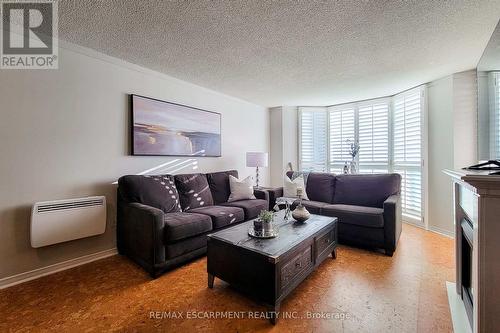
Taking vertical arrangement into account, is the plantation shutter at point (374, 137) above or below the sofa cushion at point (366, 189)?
above

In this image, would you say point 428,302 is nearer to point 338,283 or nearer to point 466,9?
point 338,283

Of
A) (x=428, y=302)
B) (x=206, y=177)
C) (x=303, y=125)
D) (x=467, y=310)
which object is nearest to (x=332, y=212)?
(x=428, y=302)

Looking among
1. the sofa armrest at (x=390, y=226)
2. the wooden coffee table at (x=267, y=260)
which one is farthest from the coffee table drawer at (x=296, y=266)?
the sofa armrest at (x=390, y=226)

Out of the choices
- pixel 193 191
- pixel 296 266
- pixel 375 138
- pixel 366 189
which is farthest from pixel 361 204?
pixel 193 191

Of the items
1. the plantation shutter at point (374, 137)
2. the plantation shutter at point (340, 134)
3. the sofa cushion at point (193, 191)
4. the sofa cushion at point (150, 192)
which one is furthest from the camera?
the plantation shutter at point (340, 134)

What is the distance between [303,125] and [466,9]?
333cm

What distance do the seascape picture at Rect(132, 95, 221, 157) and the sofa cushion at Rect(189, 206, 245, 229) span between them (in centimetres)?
102

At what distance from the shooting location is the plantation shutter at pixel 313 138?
5.02m

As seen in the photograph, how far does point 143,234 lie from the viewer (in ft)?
7.25

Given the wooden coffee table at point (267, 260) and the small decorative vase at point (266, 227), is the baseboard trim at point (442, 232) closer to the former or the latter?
the wooden coffee table at point (267, 260)

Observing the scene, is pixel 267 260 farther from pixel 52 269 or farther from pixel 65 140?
pixel 65 140

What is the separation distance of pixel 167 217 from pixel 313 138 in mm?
3722

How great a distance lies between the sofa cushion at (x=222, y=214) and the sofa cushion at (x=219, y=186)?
0.51 meters

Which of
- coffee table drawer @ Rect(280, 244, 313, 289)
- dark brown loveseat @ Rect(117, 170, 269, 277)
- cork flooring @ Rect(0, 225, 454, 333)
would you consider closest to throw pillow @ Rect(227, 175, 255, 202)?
dark brown loveseat @ Rect(117, 170, 269, 277)
